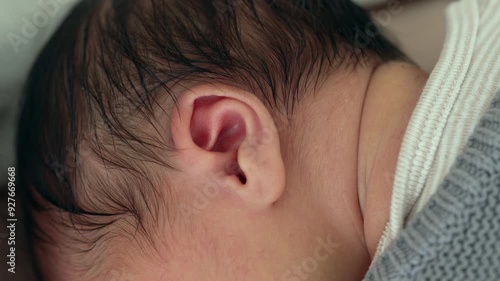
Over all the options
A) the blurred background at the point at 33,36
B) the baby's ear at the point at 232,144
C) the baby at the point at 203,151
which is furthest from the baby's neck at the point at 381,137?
the blurred background at the point at 33,36

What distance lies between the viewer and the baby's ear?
62 centimetres

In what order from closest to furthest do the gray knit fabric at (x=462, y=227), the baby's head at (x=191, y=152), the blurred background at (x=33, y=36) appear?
the gray knit fabric at (x=462, y=227) < the baby's head at (x=191, y=152) < the blurred background at (x=33, y=36)

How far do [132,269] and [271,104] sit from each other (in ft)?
0.81

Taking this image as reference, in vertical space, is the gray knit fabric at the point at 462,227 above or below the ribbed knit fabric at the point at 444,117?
below

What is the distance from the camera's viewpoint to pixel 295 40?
68cm

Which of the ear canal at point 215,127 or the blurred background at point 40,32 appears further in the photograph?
the blurred background at point 40,32

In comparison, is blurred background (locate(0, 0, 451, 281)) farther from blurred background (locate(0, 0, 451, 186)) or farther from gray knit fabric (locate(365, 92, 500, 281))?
Answer: gray knit fabric (locate(365, 92, 500, 281))

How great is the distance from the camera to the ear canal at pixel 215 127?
0.63 meters

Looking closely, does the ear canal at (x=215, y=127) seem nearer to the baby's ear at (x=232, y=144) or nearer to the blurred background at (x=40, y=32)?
the baby's ear at (x=232, y=144)

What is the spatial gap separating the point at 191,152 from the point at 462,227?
0.29 meters

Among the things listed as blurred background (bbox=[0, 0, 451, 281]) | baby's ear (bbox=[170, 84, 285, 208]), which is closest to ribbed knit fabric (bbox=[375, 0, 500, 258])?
baby's ear (bbox=[170, 84, 285, 208])

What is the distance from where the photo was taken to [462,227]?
0.52 m

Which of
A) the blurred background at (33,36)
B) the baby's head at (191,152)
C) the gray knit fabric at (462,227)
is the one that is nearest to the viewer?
the gray knit fabric at (462,227)

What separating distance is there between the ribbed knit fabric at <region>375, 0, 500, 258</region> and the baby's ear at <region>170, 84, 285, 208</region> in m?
0.14
